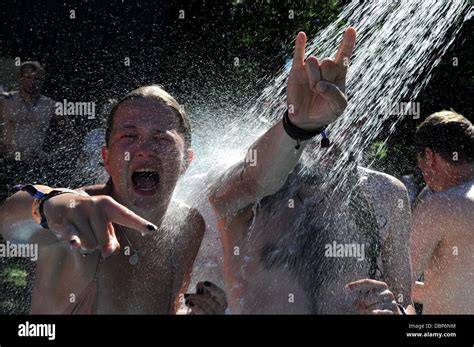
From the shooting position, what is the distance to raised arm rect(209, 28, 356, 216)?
1.87 m

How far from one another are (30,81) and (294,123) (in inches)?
101

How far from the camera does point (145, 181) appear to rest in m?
2.09

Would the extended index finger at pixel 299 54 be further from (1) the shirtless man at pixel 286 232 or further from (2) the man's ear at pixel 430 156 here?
(2) the man's ear at pixel 430 156

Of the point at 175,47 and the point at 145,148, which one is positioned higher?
the point at 175,47

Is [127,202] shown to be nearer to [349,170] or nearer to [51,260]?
[51,260]

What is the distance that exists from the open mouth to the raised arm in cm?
17

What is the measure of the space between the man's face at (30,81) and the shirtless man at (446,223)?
7.29 feet

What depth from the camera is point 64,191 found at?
161 cm

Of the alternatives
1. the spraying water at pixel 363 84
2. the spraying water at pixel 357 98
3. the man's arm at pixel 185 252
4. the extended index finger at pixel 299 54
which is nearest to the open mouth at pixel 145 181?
the man's arm at pixel 185 252

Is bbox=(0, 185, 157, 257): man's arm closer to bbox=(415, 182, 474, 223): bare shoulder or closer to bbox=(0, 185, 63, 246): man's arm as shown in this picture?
bbox=(0, 185, 63, 246): man's arm

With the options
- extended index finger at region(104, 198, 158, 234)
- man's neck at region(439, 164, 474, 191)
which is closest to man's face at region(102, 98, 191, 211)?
extended index finger at region(104, 198, 158, 234)

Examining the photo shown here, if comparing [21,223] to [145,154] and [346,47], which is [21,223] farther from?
[346,47]

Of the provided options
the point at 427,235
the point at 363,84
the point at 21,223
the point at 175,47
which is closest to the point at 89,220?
the point at 21,223
